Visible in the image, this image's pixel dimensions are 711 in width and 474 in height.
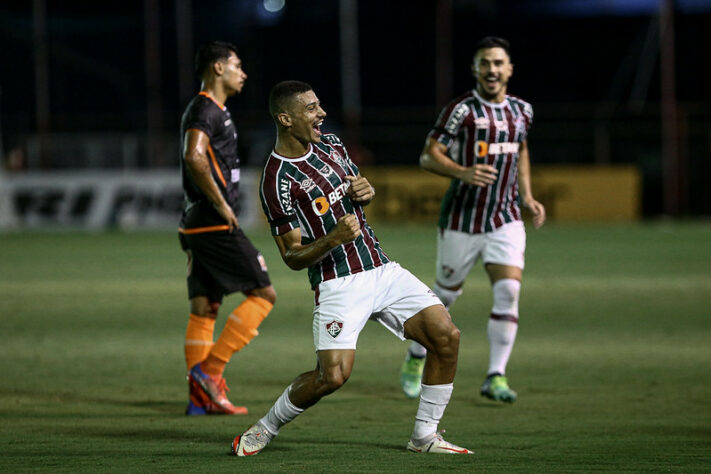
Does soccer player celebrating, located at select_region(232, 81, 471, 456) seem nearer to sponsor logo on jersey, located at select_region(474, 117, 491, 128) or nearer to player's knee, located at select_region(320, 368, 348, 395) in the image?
player's knee, located at select_region(320, 368, 348, 395)

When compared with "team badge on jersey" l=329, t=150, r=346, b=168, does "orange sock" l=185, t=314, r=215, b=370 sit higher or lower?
lower

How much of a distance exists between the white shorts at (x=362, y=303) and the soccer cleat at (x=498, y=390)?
1.58 metres

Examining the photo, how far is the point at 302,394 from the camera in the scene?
5.25 metres

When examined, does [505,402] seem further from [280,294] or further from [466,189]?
[280,294]

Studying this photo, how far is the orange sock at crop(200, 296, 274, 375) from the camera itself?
6609 mm

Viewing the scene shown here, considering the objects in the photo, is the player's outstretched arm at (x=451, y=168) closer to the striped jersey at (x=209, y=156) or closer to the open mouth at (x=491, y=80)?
the open mouth at (x=491, y=80)

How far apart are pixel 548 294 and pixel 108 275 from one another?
6.11 metres

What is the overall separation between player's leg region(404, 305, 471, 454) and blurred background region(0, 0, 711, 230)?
18678mm

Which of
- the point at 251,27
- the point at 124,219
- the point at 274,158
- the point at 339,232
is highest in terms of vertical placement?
the point at 251,27

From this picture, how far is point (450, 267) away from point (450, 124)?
3.18ft

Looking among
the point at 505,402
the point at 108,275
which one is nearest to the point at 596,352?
the point at 505,402

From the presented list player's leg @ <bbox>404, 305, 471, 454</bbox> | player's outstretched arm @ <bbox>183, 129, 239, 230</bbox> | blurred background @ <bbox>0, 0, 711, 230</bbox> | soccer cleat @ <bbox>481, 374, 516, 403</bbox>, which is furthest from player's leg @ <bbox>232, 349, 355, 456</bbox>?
blurred background @ <bbox>0, 0, 711, 230</bbox>

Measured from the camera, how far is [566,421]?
6.15 m

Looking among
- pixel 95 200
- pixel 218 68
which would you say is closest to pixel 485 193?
pixel 218 68
